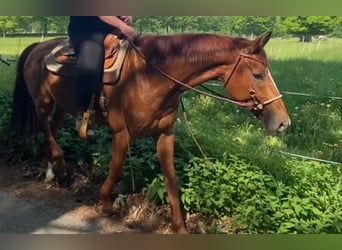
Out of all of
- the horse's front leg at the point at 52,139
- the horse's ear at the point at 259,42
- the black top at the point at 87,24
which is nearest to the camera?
the horse's ear at the point at 259,42

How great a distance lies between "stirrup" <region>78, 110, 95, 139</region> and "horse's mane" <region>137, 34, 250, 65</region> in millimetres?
353

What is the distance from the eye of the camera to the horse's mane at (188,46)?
2.69 meters

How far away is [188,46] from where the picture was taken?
2.76 m

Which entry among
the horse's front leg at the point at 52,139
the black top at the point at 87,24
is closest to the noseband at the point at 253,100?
the black top at the point at 87,24

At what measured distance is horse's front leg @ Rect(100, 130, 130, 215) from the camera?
2.94 m

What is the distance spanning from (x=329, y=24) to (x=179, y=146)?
0.85 metres

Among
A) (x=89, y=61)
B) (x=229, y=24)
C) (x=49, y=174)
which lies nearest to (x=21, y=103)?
(x=49, y=174)

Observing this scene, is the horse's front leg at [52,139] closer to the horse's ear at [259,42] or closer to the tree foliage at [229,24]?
the tree foliage at [229,24]

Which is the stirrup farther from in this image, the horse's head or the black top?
the horse's head

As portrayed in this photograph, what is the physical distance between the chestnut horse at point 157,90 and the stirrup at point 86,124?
0.07 metres

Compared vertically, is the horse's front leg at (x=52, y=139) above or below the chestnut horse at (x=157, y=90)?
below

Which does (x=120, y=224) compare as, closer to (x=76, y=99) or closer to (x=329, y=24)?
(x=76, y=99)

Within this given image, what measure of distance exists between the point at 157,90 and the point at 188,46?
23cm

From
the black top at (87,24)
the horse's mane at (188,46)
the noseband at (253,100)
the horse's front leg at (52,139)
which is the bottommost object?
the horse's front leg at (52,139)
